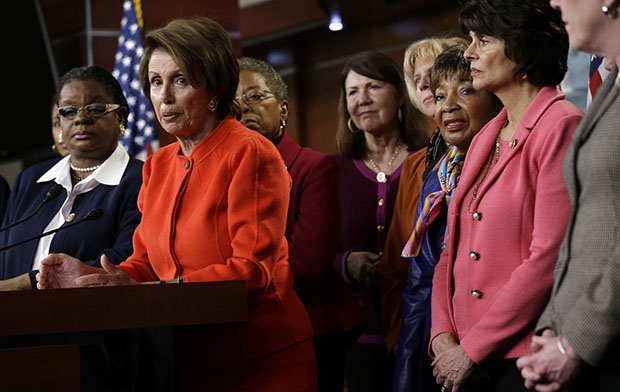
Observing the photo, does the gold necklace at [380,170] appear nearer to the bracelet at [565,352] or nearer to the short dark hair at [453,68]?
the short dark hair at [453,68]

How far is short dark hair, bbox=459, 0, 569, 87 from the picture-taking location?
1.99 metres

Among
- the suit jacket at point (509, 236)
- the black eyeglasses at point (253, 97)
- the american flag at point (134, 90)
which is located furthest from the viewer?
the american flag at point (134, 90)

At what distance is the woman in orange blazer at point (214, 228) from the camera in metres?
2.00

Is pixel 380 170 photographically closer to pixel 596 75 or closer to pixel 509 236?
pixel 596 75

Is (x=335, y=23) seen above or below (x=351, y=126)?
above

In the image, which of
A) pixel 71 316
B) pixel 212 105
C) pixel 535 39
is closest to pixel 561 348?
pixel 535 39

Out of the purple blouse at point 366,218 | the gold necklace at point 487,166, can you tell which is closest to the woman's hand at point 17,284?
the purple blouse at point 366,218

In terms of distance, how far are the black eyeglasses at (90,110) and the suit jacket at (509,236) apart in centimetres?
150

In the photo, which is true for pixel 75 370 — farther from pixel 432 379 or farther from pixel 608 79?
pixel 608 79

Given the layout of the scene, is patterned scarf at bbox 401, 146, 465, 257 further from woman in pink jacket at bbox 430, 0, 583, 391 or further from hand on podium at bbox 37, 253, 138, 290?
hand on podium at bbox 37, 253, 138, 290

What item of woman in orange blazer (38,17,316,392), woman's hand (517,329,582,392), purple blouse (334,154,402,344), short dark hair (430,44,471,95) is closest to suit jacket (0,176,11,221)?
woman in orange blazer (38,17,316,392)

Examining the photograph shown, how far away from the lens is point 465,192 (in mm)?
2074

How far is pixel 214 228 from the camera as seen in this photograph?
2023 mm

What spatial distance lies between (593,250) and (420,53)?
1.76m
